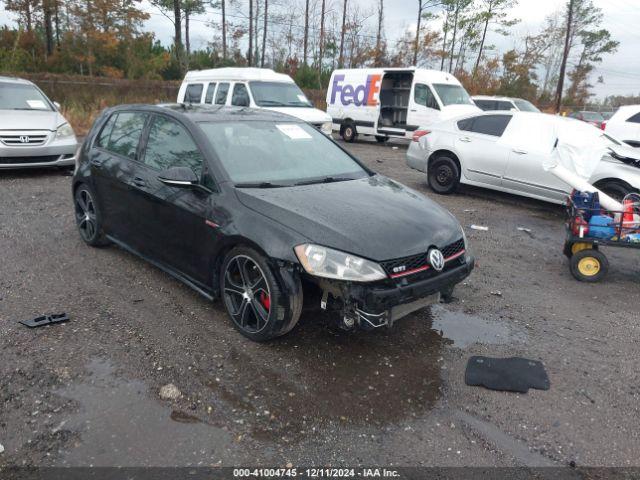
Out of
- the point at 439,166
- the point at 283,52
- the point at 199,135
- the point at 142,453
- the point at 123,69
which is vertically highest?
the point at 283,52

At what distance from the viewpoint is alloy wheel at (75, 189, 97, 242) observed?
5.40m

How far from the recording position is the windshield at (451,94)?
49.6 ft

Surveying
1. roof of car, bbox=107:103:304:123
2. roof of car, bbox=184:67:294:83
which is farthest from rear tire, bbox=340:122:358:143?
roof of car, bbox=107:103:304:123

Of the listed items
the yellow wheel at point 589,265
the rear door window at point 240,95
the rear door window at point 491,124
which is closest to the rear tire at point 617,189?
the rear door window at point 491,124

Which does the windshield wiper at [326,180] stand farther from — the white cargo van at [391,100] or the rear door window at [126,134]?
the white cargo van at [391,100]

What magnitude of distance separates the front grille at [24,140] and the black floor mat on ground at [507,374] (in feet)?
27.7

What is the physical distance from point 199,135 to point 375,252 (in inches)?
73.3

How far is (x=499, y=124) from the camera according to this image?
8547mm

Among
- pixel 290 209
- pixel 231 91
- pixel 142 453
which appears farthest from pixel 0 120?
pixel 142 453

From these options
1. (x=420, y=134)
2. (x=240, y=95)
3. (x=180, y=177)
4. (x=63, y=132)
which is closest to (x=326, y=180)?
(x=180, y=177)

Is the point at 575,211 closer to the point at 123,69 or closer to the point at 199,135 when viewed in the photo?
the point at 199,135

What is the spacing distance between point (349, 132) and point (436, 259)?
581 inches

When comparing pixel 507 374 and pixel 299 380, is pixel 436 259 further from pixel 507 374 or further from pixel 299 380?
pixel 299 380

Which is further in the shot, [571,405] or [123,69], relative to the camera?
[123,69]
